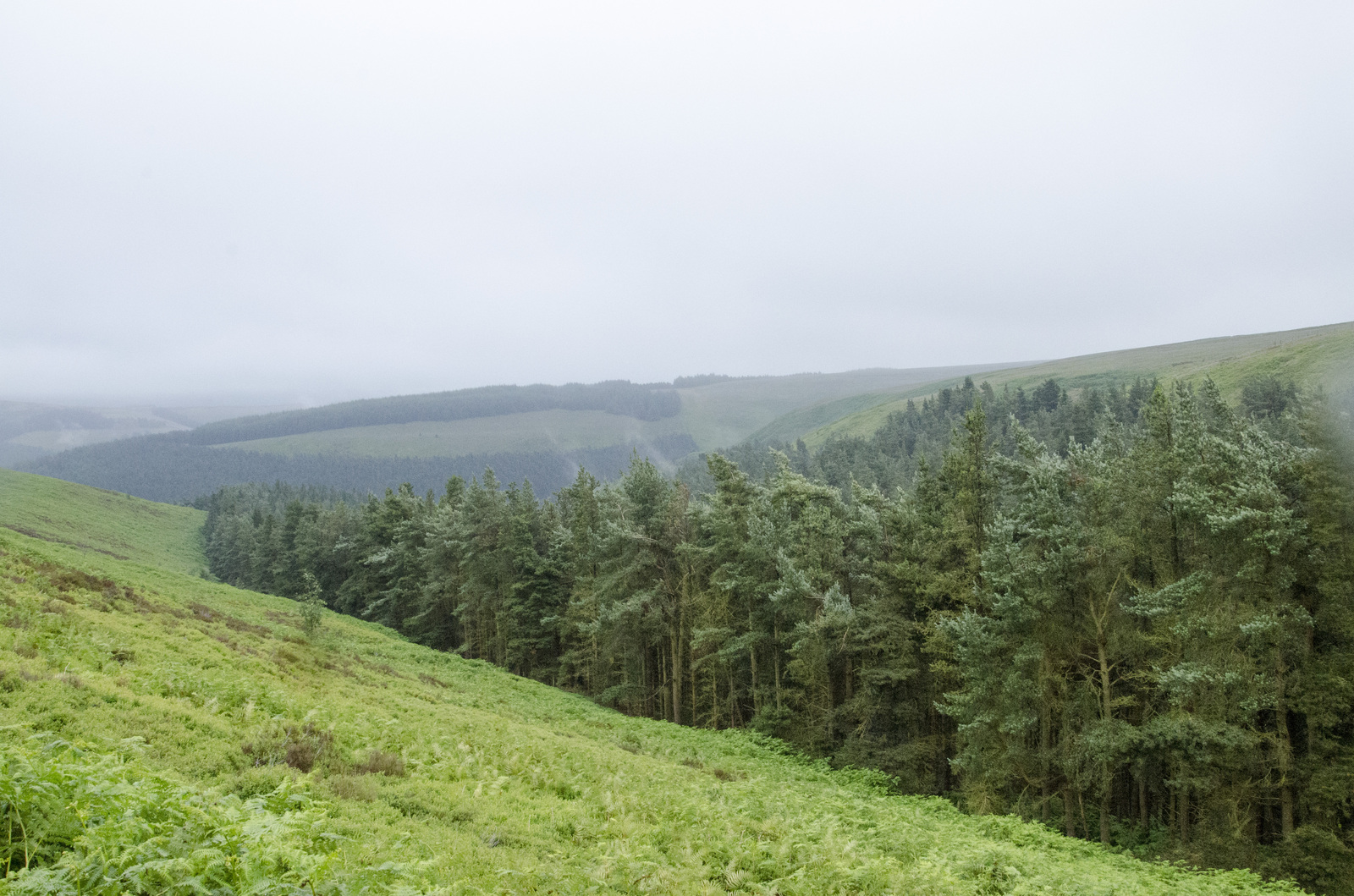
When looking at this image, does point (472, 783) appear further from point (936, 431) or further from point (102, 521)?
point (936, 431)

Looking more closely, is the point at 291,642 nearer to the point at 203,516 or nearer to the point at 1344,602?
the point at 1344,602

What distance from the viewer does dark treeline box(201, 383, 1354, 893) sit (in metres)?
21.4

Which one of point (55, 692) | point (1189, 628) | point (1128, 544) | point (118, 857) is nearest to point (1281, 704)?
point (1189, 628)

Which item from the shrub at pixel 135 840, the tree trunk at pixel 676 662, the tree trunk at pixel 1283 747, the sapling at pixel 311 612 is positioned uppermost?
the shrub at pixel 135 840

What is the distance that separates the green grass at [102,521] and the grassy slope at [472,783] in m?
69.2

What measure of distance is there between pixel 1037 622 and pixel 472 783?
21.7 meters

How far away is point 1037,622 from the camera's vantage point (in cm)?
2534

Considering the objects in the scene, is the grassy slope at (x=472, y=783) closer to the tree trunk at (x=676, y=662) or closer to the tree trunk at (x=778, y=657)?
the tree trunk at (x=778, y=657)

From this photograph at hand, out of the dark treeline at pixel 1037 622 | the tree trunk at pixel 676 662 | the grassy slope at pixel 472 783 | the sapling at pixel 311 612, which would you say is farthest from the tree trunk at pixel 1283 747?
the sapling at pixel 311 612

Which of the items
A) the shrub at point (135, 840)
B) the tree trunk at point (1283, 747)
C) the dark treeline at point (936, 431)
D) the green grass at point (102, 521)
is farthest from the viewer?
the dark treeline at point (936, 431)

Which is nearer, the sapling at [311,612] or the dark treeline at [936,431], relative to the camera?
the sapling at [311,612]

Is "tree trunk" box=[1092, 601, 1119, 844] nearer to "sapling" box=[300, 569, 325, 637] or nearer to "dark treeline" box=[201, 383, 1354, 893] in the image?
"dark treeline" box=[201, 383, 1354, 893]

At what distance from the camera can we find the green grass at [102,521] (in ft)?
267

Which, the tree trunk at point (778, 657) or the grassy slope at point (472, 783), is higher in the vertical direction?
the grassy slope at point (472, 783)
